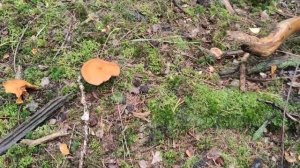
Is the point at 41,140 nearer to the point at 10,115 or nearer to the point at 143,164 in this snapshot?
the point at 10,115

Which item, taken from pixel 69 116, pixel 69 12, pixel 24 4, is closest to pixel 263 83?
pixel 69 116

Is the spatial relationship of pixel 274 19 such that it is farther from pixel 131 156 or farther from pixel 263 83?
pixel 131 156

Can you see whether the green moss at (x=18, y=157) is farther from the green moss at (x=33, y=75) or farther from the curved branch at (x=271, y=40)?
the curved branch at (x=271, y=40)

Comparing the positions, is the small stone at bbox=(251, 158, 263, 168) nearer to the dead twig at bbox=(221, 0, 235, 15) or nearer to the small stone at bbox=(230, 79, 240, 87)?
the small stone at bbox=(230, 79, 240, 87)

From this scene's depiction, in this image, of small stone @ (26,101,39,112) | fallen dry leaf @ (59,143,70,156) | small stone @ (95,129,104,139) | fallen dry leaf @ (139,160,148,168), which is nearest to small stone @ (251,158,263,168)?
fallen dry leaf @ (139,160,148,168)

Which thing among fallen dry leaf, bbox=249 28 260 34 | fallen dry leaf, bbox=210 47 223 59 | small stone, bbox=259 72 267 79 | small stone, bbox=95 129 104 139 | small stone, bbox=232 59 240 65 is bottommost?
small stone, bbox=95 129 104 139

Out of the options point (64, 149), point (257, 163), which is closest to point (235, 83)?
point (257, 163)
